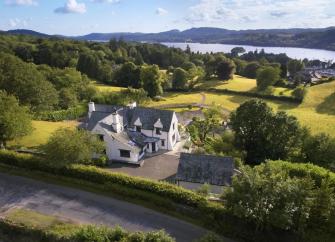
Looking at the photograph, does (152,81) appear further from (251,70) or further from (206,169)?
(251,70)

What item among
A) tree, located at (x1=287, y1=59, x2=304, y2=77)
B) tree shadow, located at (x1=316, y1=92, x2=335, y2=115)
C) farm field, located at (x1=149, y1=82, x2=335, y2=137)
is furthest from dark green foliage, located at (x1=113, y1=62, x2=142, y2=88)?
tree, located at (x1=287, y1=59, x2=304, y2=77)

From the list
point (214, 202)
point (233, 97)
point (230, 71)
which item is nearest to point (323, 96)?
point (233, 97)

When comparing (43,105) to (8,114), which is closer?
(8,114)

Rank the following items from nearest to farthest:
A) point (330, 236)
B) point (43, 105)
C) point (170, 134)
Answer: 1. point (330, 236)
2. point (170, 134)
3. point (43, 105)

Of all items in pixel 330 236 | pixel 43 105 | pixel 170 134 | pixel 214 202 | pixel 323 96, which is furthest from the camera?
pixel 323 96

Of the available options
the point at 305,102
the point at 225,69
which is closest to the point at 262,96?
the point at 305,102

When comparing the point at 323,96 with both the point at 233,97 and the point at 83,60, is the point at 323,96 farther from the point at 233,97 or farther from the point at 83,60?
the point at 83,60
